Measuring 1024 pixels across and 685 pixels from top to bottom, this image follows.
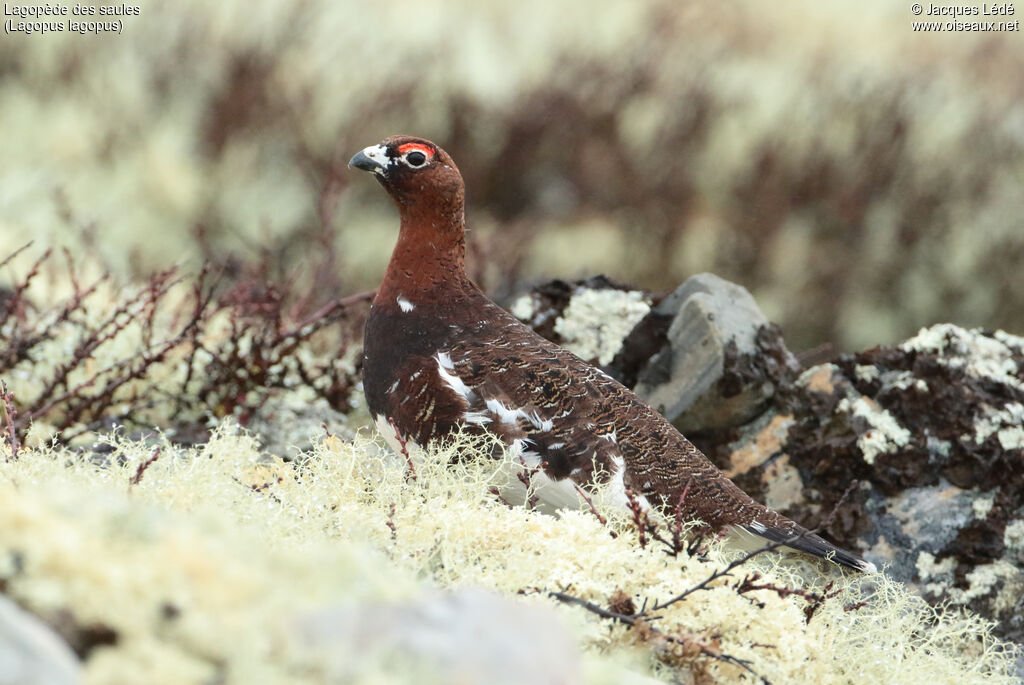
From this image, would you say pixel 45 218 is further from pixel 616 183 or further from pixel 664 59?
pixel 664 59

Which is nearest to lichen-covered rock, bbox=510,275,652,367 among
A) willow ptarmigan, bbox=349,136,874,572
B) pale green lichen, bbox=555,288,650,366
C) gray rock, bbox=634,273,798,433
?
pale green lichen, bbox=555,288,650,366

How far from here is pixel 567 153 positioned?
7.87 metres

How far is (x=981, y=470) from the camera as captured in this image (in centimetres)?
315

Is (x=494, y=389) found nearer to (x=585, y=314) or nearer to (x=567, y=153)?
(x=585, y=314)

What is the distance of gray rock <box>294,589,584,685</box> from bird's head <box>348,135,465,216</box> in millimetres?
1669

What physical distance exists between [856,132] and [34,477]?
290 inches

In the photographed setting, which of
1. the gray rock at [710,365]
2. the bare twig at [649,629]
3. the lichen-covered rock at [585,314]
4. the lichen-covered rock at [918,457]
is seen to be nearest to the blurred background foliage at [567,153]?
the lichen-covered rock at [585,314]

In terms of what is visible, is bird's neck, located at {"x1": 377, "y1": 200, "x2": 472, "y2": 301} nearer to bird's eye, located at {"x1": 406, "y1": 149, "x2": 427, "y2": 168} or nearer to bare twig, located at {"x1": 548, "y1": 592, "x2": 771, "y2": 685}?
bird's eye, located at {"x1": 406, "y1": 149, "x2": 427, "y2": 168}

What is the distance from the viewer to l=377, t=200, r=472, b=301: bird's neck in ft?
8.88

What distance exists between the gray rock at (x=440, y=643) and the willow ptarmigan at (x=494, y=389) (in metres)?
1.14

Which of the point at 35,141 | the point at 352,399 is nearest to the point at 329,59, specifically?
the point at 35,141

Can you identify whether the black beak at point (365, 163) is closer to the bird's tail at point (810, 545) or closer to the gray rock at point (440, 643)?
the bird's tail at point (810, 545)

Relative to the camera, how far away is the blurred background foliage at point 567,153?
7.46 metres

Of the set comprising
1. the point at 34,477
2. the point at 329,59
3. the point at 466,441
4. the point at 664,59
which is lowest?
the point at 34,477
